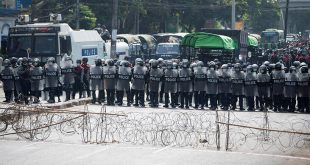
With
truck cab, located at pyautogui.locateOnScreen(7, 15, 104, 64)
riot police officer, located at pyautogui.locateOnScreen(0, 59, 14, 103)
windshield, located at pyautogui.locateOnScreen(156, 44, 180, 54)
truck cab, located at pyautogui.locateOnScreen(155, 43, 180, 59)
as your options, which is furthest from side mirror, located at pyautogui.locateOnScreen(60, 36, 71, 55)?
windshield, located at pyautogui.locateOnScreen(156, 44, 180, 54)

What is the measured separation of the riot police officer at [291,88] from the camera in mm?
22828

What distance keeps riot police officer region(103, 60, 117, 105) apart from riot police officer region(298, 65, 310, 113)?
6490mm

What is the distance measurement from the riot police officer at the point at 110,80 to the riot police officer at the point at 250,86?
4.67 meters

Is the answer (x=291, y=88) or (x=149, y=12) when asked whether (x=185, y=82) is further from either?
(x=149, y=12)

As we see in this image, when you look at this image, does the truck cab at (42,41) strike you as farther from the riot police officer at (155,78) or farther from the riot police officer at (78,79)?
the riot police officer at (155,78)

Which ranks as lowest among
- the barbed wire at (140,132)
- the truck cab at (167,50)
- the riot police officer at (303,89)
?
the barbed wire at (140,132)

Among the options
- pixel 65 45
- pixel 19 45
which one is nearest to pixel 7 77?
pixel 19 45

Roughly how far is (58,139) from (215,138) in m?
3.74

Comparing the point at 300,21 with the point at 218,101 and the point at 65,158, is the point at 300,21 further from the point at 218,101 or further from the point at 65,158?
the point at 65,158

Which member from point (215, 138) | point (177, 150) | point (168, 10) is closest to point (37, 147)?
point (177, 150)

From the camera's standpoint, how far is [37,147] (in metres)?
14.7

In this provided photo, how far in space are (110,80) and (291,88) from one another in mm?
6334

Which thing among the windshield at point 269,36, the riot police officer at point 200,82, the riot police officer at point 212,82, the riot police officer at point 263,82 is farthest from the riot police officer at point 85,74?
the windshield at point 269,36

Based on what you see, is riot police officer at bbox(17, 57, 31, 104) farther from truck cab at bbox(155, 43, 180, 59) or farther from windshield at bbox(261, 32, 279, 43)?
windshield at bbox(261, 32, 279, 43)
